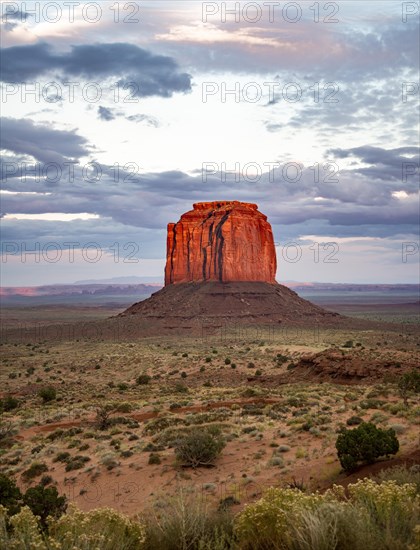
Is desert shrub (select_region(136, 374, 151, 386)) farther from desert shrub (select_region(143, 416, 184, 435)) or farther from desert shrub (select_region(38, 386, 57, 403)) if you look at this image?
desert shrub (select_region(143, 416, 184, 435))

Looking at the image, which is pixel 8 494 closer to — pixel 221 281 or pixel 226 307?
pixel 226 307

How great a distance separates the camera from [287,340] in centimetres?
5709

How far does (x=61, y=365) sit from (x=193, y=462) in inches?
1306

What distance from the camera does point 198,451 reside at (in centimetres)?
1398

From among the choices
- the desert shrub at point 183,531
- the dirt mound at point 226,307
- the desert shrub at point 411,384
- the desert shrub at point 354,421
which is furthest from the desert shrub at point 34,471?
the dirt mound at point 226,307

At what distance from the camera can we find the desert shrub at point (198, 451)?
45.6 feet

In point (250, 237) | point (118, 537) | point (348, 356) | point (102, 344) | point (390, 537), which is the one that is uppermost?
point (250, 237)

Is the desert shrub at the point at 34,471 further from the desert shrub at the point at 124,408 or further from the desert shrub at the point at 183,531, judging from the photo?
the desert shrub at the point at 183,531

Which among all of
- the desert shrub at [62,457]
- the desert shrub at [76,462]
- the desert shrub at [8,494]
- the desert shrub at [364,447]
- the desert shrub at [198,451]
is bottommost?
the desert shrub at [62,457]

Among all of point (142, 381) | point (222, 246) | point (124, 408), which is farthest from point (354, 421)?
point (222, 246)

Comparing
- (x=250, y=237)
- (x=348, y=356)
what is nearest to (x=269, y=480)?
(x=348, y=356)

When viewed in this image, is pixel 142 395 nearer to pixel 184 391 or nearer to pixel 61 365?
pixel 184 391

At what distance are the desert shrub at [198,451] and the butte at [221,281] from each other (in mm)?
57224

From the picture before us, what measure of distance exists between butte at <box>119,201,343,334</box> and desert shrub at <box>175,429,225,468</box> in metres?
57.2
